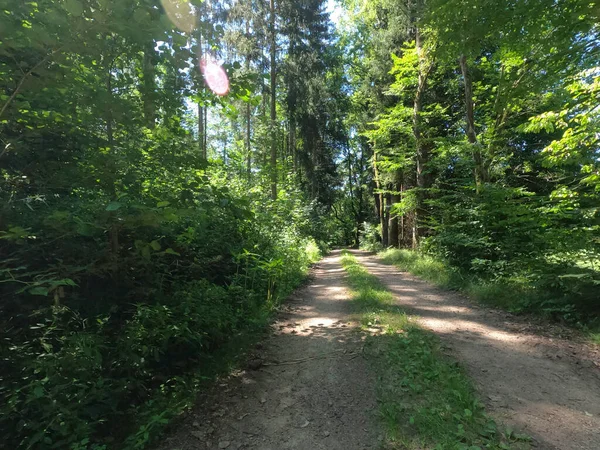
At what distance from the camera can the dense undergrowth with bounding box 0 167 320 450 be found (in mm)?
2648

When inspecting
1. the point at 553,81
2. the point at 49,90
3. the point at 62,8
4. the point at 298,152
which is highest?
the point at 298,152

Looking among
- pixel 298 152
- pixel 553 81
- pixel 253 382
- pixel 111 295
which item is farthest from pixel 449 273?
pixel 298 152

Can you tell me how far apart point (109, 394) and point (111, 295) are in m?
1.14

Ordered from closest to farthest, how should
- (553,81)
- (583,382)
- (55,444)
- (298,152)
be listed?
1. (55,444)
2. (583,382)
3. (553,81)
4. (298,152)

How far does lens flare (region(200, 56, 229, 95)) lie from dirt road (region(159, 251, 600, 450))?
3.37 metres

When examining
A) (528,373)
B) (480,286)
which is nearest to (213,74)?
(528,373)

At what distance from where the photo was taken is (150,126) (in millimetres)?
3500

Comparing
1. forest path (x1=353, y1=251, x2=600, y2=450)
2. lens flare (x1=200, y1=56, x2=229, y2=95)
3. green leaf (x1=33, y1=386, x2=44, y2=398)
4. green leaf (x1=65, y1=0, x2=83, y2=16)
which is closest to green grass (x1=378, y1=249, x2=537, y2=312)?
forest path (x1=353, y1=251, x2=600, y2=450)

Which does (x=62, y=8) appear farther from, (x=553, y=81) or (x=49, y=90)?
(x=553, y=81)

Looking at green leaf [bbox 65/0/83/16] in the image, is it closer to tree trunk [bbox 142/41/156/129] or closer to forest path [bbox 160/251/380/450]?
tree trunk [bbox 142/41/156/129]

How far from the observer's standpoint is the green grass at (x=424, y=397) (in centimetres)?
286

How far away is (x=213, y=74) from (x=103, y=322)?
277cm

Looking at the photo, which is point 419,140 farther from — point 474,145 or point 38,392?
point 38,392

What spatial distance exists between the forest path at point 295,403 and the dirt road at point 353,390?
1cm
